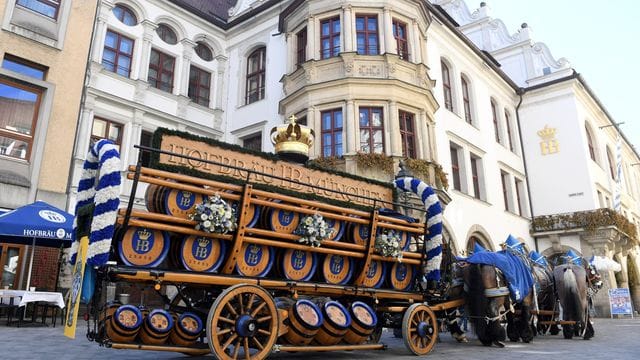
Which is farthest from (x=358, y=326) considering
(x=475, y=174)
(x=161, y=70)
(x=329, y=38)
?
(x=475, y=174)

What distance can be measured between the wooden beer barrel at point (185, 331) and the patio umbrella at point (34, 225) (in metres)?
6.87

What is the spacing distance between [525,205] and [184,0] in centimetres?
2016

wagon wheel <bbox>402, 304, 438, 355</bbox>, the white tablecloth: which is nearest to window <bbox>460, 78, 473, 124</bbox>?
wagon wheel <bbox>402, 304, 438, 355</bbox>

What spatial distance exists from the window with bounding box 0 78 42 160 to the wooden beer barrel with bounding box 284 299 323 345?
1182 centimetres

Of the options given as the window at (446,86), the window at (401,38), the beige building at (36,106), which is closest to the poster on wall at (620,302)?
the window at (446,86)

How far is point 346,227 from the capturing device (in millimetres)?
6496

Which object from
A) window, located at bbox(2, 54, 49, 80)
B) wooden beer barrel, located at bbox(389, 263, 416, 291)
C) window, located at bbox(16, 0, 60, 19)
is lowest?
wooden beer barrel, located at bbox(389, 263, 416, 291)

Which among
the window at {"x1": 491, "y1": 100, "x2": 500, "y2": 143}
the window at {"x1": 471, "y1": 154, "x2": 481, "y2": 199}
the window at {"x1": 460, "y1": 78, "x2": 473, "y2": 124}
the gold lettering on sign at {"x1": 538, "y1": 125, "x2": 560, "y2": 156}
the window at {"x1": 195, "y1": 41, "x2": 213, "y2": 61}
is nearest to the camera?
the window at {"x1": 195, "y1": 41, "x2": 213, "y2": 61}

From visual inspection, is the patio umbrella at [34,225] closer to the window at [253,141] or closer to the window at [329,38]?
the window at [253,141]

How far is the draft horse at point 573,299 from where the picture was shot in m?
9.70

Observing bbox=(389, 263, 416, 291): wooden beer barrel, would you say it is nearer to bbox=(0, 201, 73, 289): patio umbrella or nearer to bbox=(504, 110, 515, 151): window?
bbox=(0, 201, 73, 289): patio umbrella

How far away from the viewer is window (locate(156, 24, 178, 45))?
63.2ft

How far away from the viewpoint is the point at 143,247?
485 cm

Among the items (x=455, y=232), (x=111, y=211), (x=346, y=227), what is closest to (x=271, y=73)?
(x=455, y=232)
